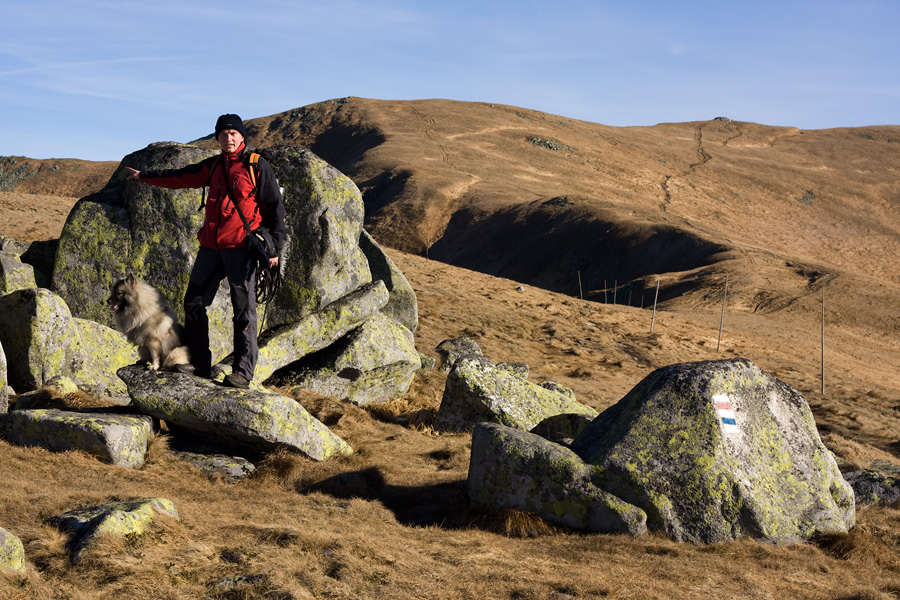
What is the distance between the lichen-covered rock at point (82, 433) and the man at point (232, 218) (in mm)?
1537

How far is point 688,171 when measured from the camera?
97375mm

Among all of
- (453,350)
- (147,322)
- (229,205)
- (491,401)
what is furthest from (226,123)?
(453,350)

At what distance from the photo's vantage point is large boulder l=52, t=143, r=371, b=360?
11898 mm

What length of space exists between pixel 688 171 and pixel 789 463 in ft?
315

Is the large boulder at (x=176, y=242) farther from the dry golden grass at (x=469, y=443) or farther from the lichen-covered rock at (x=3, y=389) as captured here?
the lichen-covered rock at (x=3, y=389)

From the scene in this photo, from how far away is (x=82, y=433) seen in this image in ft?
27.2

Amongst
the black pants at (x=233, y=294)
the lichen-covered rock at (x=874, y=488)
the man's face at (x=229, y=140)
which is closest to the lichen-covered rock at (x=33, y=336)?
the black pants at (x=233, y=294)

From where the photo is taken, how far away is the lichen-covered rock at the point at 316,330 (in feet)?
39.3

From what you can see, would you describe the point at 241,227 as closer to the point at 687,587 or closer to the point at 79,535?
the point at 79,535

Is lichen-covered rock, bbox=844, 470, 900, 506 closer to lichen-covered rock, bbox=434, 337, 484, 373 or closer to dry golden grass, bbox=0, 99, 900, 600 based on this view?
dry golden grass, bbox=0, 99, 900, 600

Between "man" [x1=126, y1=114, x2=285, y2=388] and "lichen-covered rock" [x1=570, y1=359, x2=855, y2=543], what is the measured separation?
4.38 metres

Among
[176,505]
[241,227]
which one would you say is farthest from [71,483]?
[241,227]

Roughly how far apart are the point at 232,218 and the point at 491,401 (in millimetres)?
5358

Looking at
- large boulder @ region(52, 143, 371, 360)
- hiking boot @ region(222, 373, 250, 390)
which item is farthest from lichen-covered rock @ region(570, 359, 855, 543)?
large boulder @ region(52, 143, 371, 360)
